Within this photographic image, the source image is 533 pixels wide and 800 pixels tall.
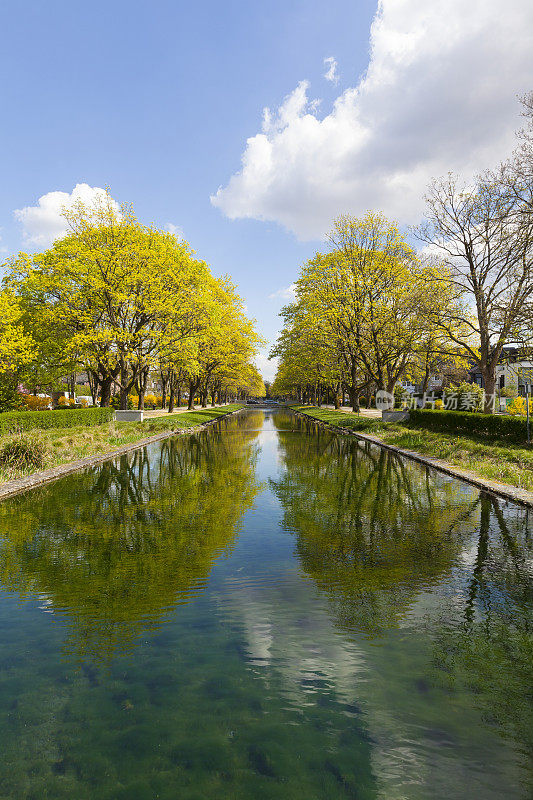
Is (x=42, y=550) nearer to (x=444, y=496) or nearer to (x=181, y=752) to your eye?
(x=181, y=752)

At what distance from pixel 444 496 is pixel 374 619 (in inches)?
257

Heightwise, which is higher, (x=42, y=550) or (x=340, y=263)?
(x=340, y=263)

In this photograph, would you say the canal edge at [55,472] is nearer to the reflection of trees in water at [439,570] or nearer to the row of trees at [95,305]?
the reflection of trees in water at [439,570]

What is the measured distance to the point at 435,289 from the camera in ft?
90.6

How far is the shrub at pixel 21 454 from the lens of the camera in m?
13.3

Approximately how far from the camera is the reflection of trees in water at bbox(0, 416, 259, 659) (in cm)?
495

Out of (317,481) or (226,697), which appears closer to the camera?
(226,697)

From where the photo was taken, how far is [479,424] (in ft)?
63.2

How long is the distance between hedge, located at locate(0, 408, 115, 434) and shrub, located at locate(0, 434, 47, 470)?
4654mm

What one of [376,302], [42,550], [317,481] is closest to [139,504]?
[42,550]

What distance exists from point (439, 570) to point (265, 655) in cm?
314

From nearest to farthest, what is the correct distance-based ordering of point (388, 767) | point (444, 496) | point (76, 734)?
point (388, 767)
point (76, 734)
point (444, 496)

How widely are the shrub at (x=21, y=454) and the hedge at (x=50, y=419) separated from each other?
183 inches

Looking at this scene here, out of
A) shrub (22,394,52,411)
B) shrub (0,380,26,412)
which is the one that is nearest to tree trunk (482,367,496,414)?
shrub (0,380,26,412)
